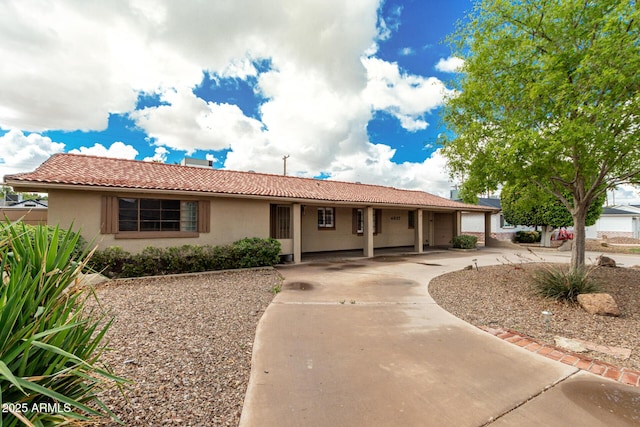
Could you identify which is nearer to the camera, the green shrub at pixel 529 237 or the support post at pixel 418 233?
the support post at pixel 418 233

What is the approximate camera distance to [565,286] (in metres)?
6.04

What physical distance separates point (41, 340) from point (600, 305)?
8.04 meters

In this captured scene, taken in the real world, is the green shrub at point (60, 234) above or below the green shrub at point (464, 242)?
above

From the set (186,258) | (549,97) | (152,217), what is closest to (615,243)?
(549,97)

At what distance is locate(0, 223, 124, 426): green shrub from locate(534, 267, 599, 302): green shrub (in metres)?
7.75

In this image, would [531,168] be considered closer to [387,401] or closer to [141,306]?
[387,401]

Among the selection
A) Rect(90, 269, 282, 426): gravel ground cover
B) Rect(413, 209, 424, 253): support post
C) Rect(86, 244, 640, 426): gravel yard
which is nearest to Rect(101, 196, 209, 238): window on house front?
Rect(86, 244, 640, 426): gravel yard

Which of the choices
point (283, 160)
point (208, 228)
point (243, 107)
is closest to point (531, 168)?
point (208, 228)

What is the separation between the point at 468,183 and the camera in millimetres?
7570

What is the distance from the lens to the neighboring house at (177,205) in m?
8.23

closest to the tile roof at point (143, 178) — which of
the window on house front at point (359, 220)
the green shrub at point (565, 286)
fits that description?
the window on house front at point (359, 220)

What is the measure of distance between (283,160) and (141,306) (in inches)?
952

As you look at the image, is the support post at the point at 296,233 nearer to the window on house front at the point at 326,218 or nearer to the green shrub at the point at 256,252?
the green shrub at the point at 256,252

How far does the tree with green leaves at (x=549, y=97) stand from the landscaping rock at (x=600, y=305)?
1661mm
